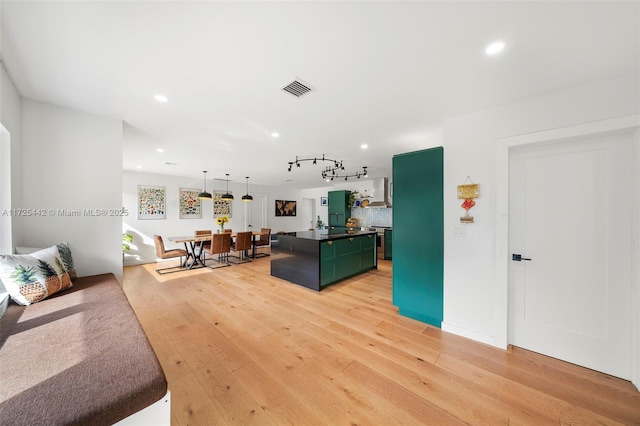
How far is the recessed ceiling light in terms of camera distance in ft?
4.85

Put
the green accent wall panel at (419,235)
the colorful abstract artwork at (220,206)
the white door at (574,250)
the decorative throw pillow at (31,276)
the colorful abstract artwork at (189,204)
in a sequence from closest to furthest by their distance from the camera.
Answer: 1. the decorative throw pillow at (31,276)
2. the white door at (574,250)
3. the green accent wall panel at (419,235)
4. the colorful abstract artwork at (189,204)
5. the colorful abstract artwork at (220,206)

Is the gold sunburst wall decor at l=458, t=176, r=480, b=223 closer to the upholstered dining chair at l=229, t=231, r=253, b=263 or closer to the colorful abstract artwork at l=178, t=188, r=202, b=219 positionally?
the upholstered dining chair at l=229, t=231, r=253, b=263

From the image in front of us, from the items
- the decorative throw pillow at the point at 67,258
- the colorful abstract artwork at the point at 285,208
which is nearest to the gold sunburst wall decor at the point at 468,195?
the decorative throw pillow at the point at 67,258

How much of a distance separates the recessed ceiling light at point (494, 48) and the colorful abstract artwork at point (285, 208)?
881 centimetres

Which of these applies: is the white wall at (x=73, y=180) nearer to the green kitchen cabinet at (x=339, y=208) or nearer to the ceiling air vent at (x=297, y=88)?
the ceiling air vent at (x=297, y=88)

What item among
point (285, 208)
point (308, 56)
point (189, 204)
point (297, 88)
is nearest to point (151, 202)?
point (189, 204)

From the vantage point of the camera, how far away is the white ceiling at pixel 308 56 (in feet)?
4.16

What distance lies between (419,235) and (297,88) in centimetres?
227

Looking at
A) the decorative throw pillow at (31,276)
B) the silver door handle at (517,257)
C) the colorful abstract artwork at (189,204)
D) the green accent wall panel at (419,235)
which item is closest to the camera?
the decorative throw pillow at (31,276)

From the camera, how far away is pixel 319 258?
3.89 m

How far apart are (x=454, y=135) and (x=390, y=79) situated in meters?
1.22

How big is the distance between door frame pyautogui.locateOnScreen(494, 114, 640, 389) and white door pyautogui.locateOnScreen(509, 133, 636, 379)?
6 centimetres

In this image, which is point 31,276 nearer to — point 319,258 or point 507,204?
point 319,258

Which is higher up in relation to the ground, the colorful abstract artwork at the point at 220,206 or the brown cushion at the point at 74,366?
the colorful abstract artwork at the point at 220,206
